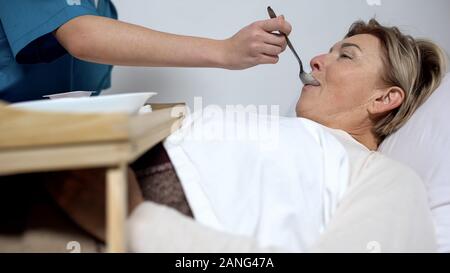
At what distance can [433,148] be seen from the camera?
3.19 feet

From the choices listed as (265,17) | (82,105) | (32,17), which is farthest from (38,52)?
(265,17)

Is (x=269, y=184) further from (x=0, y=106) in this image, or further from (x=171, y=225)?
(x=0, y=106)

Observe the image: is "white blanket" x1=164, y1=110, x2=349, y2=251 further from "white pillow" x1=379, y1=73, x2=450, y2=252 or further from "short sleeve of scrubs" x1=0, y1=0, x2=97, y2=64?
"short sleeve of scrubs" x1=0, y1=0, x2=97, y2=64

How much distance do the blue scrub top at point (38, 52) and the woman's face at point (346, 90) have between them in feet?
1.95

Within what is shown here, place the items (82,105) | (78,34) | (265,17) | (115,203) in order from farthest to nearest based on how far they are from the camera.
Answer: (265,17) < (78,34) < (82,105) < (115,203)

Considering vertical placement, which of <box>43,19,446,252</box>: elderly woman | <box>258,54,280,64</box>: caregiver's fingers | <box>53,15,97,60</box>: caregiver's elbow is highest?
<box>53,15,97,60</box>: caregiver's elbow

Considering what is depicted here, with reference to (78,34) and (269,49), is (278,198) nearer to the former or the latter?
(269,49)

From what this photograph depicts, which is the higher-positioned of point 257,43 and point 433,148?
point 257,43

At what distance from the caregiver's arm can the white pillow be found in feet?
1.29

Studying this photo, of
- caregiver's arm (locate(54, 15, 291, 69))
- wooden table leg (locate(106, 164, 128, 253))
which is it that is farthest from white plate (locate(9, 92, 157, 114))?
caregiver's arm (locate(54, 15, 291, 69))

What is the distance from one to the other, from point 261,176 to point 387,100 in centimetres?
56

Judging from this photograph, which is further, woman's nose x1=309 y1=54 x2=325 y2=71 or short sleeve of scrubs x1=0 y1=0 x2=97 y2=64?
woman's nose x1=309 y1=54 x2=325 y2=71

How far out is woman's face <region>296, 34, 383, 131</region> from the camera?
3.54 feet

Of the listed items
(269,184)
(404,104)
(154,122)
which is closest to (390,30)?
(404,104)
